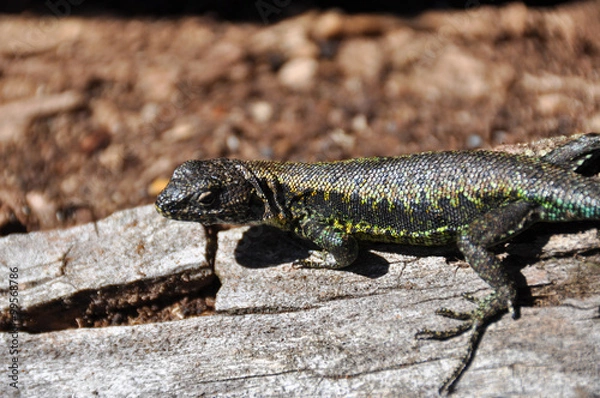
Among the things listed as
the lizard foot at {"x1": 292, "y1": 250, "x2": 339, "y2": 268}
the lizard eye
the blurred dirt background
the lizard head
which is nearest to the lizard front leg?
the lizard foot at {"x1": 292, "y1": 250, "x2": 339, "y2": 268}

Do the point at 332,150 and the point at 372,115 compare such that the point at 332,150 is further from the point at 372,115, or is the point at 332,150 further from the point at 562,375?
the point at 562,375

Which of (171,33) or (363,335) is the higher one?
(171,33)

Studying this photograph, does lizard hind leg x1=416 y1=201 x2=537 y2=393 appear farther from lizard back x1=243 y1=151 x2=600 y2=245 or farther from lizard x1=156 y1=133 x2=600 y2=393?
lizard back x1=243 y1=151 x2=600 y2=245

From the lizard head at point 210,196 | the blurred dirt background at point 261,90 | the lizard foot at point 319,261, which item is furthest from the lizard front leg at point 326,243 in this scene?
the blurred dirt background at point 261,90

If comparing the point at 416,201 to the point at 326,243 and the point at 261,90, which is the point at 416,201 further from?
the point at 261,90

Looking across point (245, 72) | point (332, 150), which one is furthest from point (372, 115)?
point (245, 72)

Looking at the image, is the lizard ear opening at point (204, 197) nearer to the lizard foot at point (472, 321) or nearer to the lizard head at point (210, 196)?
the lizard head at point (210, 196)

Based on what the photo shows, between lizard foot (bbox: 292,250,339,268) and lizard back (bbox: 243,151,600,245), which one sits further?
lizard foot (bbox: 292,250,339,268)
